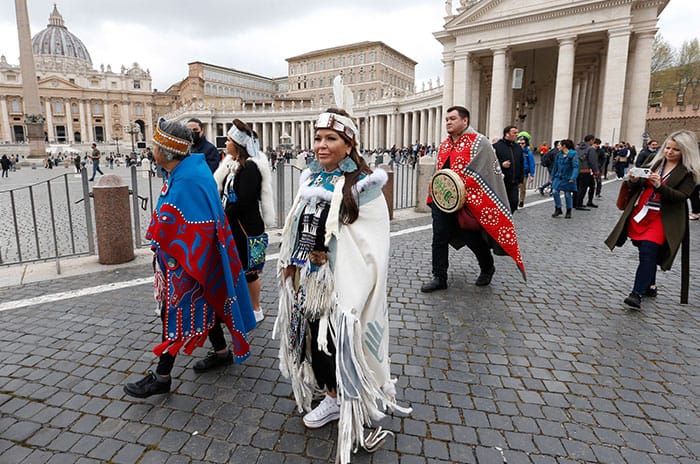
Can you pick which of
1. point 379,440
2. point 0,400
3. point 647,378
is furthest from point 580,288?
point 0,400

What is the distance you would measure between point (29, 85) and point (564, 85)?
43321 mm

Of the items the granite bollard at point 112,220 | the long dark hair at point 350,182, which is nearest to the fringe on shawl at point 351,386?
the long dark hair at point 350,182

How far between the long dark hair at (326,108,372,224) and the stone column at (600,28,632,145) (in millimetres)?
29658

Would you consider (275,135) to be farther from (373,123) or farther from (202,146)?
(202,146)

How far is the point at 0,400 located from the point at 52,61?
139 m

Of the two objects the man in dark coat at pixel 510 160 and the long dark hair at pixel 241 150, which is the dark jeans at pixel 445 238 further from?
the man in dark coat at pixel 510 160

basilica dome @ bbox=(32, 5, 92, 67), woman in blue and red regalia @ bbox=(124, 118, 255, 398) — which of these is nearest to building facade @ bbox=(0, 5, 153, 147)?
basilica dome @ bbox=(32, 5, 92, 67)

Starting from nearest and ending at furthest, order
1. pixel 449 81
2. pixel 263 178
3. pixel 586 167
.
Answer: pixel 263 178
pixel 586 167
pixel 449 81

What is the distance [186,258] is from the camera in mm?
2717

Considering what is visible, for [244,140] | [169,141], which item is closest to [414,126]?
[244,140]

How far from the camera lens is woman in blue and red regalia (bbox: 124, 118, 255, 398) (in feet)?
8.95

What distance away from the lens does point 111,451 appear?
239cm

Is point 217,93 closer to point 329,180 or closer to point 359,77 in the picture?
point 359,77

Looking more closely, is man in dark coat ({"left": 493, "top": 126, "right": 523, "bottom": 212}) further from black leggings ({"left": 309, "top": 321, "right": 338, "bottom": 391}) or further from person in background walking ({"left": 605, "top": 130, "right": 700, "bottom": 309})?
black leggings ({"left": 309, "top": 321, "right": 338, "bottom": 391})
